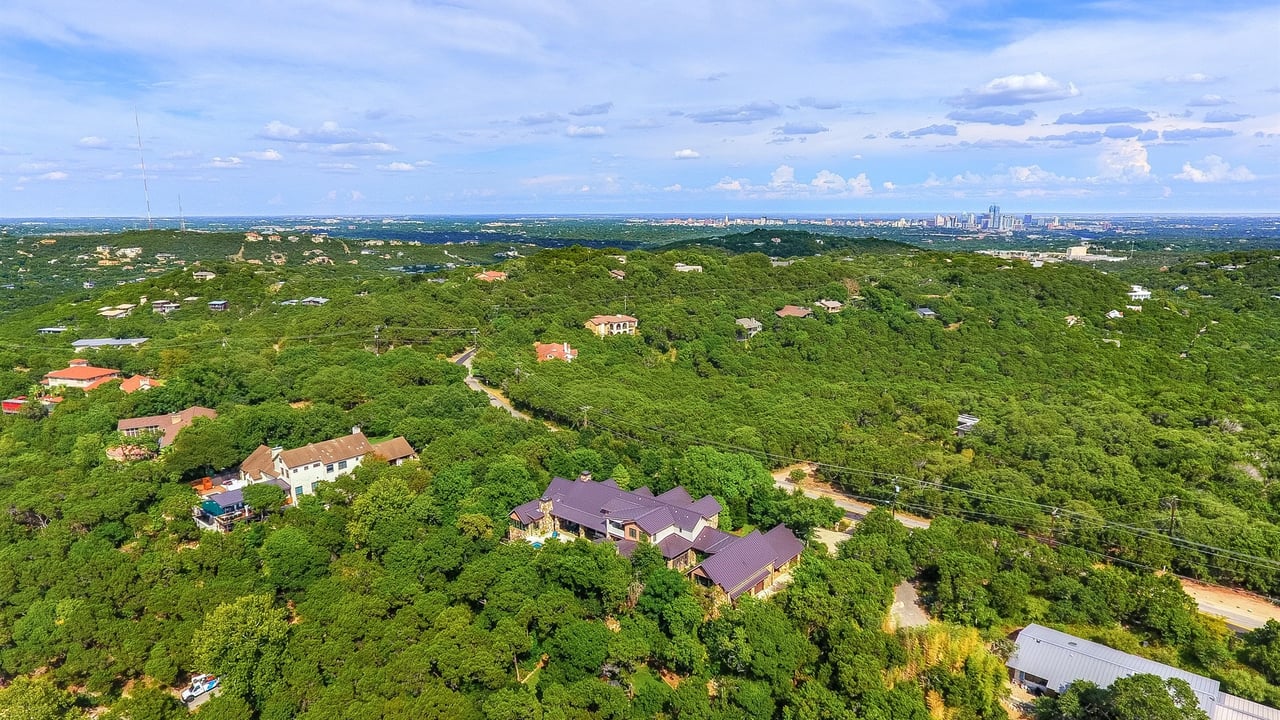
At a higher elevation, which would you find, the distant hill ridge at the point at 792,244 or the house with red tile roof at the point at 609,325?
the distant hill ridge at the point at 792,244

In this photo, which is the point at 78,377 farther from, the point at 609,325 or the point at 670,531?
the point at 670,531

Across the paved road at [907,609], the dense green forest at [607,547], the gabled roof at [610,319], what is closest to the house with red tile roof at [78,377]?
the dense green forest at [607,547]

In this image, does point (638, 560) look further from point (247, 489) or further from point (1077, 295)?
point (1077, 295)

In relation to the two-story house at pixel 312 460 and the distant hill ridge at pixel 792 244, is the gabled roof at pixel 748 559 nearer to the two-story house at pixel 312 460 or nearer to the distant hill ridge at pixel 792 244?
the two-story house at pixel 312 460

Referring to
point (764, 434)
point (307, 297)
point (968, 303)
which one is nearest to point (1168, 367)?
point (968, 303)

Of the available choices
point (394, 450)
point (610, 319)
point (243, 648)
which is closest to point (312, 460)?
point (394, 450)

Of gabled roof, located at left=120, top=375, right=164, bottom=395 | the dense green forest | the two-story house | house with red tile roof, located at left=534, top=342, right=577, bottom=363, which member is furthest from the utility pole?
gabled roof, located at left=120, top=375, right=164, bottom=395

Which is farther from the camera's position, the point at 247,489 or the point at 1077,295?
the point at 1077,295
